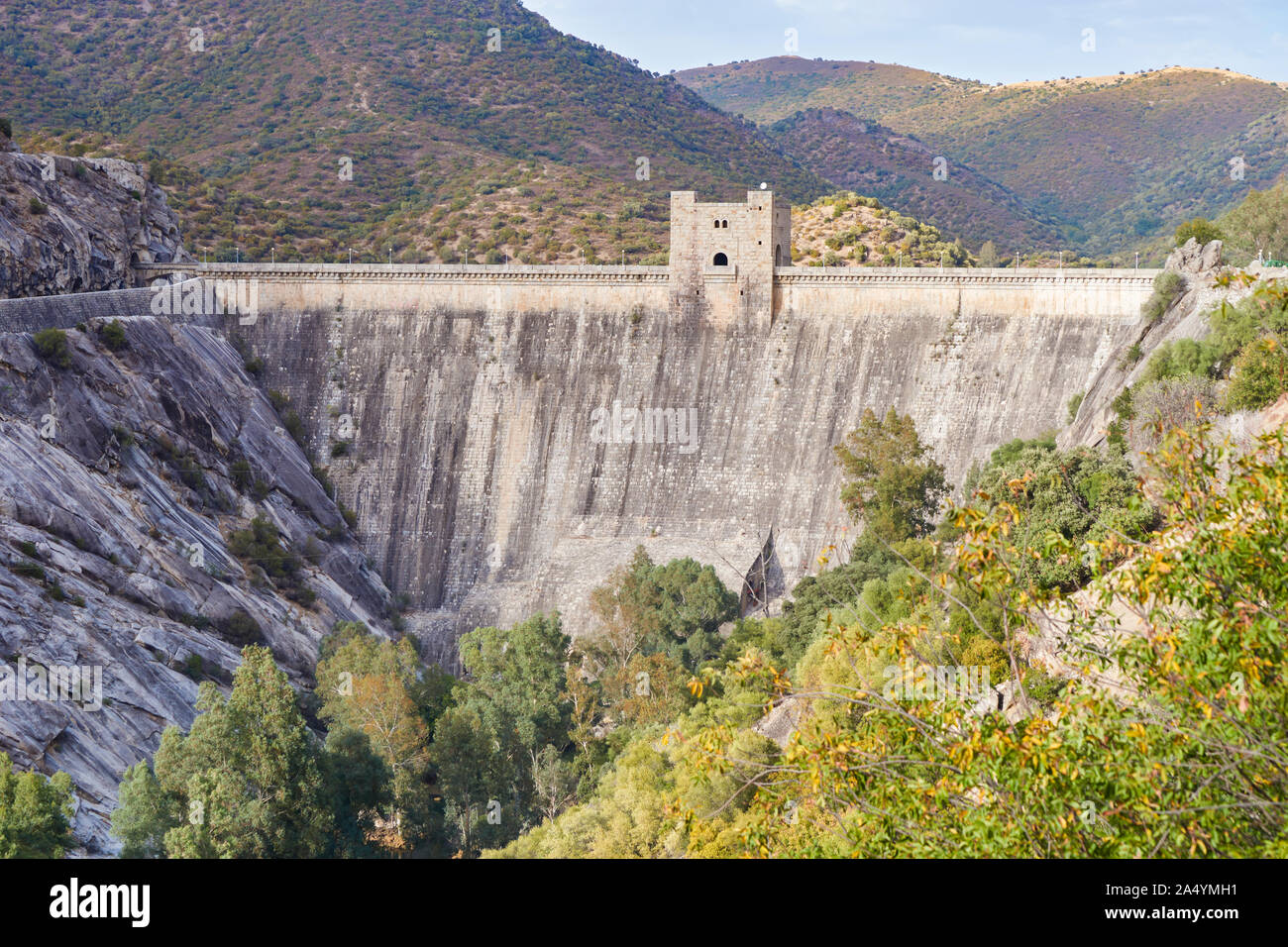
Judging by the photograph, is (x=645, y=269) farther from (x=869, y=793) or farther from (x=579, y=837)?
(x=869, y=793)

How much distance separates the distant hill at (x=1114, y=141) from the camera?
449 feet

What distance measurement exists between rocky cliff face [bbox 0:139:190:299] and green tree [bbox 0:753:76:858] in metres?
28.6

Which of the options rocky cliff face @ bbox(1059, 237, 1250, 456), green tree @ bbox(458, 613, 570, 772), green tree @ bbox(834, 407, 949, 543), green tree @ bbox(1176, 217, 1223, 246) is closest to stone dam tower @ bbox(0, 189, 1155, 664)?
rocky cliff face @ bbox(1059, 237, 1250, 456)

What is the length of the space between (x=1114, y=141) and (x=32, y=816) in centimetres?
14889

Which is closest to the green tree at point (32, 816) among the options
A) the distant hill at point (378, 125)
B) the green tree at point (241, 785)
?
the green tree at point (241, 785)

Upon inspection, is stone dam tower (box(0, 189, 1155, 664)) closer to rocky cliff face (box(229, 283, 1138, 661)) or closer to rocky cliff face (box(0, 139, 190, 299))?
rocky cliff face (box(229, 283, 1138, 661))

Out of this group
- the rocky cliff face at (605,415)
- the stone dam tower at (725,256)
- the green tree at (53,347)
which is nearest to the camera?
the green tree at (53,347)

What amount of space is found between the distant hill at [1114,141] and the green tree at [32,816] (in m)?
114

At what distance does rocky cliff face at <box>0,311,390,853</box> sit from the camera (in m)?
35.0

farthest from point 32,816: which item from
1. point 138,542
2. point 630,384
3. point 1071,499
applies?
point 630,384

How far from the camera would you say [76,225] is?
5859cm

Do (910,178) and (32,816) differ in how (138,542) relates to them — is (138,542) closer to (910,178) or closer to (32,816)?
(32,816)

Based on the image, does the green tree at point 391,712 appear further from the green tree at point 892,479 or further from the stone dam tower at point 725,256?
the stone dam tower at point 725,256
